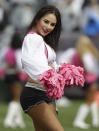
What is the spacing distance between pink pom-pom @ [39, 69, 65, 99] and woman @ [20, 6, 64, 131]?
2.2 inches

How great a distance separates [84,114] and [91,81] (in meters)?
0.78

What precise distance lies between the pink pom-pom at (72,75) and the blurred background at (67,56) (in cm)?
473

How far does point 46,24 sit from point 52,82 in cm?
71

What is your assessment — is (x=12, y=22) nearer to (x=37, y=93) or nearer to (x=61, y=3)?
(x=61, y=3)

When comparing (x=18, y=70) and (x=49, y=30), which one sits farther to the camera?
(x=18, y=70)

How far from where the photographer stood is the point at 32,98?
7.17 m

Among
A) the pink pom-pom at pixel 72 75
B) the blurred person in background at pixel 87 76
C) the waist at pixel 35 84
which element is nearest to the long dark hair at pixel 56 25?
the pink pom-pom at pixel 72 75

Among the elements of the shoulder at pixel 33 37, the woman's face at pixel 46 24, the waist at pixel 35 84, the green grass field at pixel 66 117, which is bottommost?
the green grass field at pixel 66 117

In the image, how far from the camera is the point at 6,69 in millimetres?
13375

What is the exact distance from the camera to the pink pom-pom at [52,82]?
6859 mm

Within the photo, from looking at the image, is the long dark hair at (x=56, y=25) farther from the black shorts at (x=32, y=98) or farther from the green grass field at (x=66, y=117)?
the green grass field at (x=66, y=117)

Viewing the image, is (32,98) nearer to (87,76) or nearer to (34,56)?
(34,56)

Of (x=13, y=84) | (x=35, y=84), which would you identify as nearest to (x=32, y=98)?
(x=35, y=84)

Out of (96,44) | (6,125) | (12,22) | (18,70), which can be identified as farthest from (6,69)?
(12,22)
